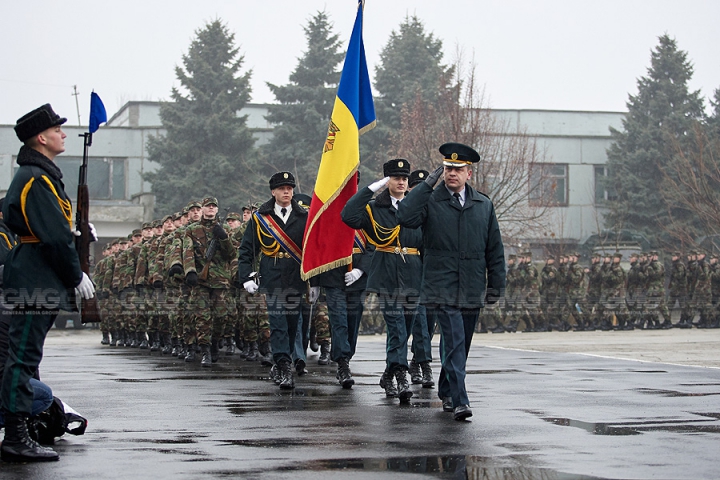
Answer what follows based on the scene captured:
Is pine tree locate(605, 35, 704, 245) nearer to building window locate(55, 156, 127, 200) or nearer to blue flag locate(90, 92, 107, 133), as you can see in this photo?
building window locate(55, 156, 127, 200)

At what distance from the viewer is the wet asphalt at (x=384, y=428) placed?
20.2 feet

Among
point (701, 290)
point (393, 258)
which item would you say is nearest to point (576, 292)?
point (701, 290)

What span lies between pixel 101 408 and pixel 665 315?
24564mm

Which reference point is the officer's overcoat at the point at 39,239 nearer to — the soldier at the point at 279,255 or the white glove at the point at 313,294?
the soldier at the point at 279,255

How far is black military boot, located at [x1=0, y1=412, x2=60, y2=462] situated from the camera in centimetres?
657

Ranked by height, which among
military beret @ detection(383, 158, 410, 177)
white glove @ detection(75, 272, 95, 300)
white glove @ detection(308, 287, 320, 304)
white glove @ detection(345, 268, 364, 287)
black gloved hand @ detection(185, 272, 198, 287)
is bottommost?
white glove @ detection(75, 272, 95, 300)

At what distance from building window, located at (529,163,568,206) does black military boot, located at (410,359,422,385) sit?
25.7 m

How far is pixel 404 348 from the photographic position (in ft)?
34.2

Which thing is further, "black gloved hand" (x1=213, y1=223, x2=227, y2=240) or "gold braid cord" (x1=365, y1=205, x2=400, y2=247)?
"black gloved hand" (x1=213, y1=223, x2=227, y2=240)

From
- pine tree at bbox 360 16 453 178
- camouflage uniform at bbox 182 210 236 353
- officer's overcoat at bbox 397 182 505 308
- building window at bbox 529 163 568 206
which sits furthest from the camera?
pine tree at bbox 360 16 453 178

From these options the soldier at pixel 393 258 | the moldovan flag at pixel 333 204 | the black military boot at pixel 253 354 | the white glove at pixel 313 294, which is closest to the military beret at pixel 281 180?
the moldovan flag at pixel 333 204

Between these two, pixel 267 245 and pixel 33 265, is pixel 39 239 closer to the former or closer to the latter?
pixel 33 265

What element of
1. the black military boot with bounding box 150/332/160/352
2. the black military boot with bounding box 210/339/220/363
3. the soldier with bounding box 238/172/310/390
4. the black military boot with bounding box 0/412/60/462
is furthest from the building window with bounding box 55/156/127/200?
the black military boot with bounding box 0/412/60/462

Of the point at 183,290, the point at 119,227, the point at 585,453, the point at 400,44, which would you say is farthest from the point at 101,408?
the point at 400,44
